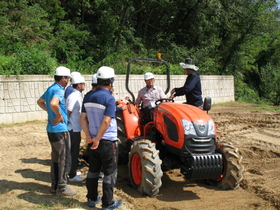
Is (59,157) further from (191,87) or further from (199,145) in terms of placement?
(191,87)

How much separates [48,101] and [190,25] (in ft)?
65.2

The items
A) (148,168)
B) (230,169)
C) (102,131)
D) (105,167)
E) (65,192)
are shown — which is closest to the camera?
(102,131)

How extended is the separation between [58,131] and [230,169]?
272cm

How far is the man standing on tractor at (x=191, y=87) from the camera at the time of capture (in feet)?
19.6

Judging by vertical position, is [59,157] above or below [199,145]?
below

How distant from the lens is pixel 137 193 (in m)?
4.94

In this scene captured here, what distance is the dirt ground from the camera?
4469 millimetres

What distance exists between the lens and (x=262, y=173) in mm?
5965

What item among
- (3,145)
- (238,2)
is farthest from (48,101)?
(238,2)

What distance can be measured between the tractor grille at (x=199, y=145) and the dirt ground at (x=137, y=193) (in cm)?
74

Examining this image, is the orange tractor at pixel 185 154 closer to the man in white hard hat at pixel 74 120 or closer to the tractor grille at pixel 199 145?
the tractor grille at pixel 199 145

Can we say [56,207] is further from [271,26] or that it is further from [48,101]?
[271,26]

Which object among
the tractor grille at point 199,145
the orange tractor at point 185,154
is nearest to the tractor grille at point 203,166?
the orange tractor at point 185,154

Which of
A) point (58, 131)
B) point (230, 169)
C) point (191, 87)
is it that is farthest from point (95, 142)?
point (191, 87)
